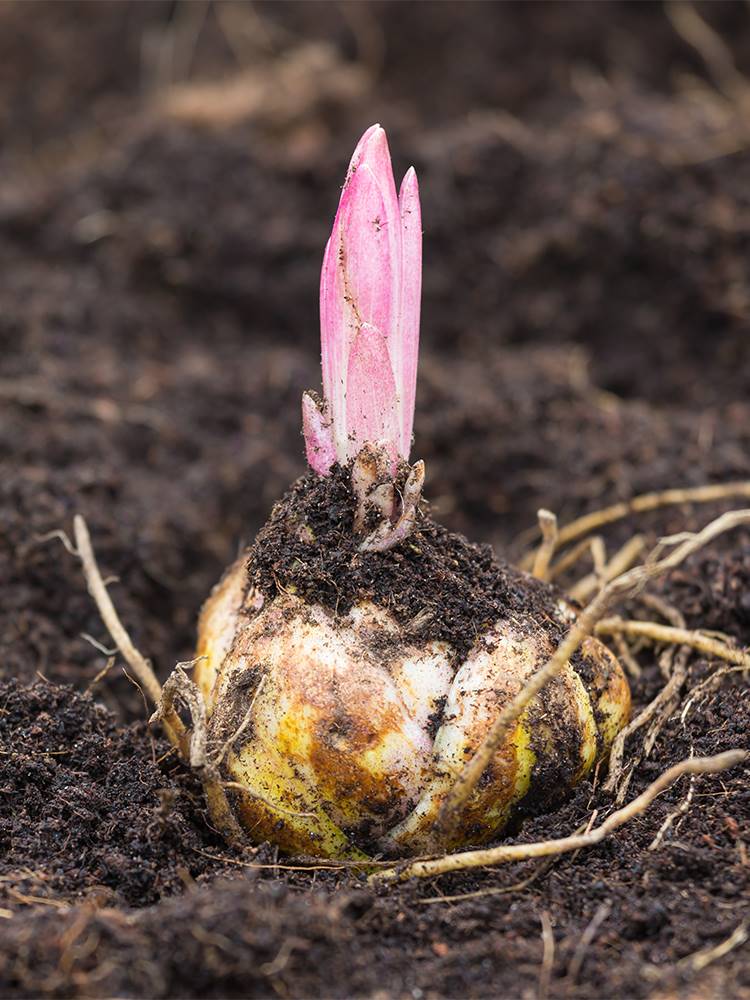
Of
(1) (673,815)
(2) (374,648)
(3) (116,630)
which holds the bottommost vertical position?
(3) (116,630)

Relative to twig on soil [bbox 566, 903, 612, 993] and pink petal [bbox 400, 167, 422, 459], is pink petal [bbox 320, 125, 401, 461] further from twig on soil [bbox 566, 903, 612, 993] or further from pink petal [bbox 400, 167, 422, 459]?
twig on soil [bbox 566, 903, 612, 993]

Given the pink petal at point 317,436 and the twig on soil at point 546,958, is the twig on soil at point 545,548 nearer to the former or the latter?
the pink petal at point 317,436

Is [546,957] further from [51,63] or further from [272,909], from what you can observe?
[51,63]

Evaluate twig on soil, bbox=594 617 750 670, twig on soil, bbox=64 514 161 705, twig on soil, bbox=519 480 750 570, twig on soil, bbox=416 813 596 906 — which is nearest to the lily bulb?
twig on soil, bbox=416 813 596 906

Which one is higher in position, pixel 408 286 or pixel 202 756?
pixel 408 286

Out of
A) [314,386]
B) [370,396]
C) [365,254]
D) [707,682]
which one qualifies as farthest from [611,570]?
[314,386]

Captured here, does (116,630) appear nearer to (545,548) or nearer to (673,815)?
(545,548)

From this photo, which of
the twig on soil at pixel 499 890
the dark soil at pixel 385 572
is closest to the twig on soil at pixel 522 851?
the twig on soil at pixel 499 890
